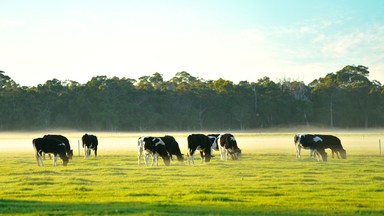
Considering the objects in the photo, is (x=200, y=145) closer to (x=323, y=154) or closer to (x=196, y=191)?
(x=323, y=154)

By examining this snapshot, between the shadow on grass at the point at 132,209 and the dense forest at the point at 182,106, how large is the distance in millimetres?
84095

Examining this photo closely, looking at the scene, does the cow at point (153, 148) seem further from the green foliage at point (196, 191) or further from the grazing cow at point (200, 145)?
the green foliage at point (196, 191)

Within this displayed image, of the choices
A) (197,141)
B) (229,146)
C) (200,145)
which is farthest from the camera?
(229,146)

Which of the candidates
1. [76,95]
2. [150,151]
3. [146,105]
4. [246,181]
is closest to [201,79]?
[146,105]

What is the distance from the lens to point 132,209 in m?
14.5

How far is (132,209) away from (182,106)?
294 ft

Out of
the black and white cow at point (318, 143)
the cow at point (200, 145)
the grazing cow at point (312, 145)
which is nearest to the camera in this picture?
the cow at point (200, 145)

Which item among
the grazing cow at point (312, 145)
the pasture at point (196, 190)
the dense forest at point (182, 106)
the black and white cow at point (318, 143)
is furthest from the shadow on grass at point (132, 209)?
the dense forest at point (182, 106)

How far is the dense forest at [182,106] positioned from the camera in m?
100

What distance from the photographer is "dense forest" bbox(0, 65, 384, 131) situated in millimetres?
100312

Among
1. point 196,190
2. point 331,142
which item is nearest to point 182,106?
point 331,142

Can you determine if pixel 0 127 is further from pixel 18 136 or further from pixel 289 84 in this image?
pixel 289 84

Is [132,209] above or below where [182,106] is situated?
below

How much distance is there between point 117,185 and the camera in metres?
20.3
